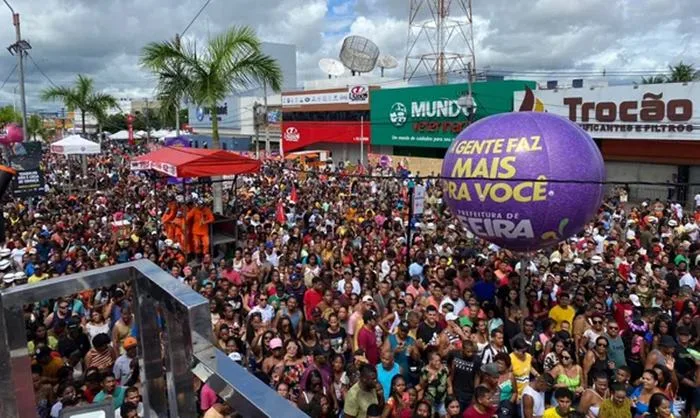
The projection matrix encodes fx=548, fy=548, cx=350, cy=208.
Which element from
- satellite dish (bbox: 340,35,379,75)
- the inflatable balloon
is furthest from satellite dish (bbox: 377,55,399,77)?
the inflatable balloon

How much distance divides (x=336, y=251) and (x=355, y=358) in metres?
4.86

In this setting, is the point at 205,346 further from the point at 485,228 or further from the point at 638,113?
the point at 638,113

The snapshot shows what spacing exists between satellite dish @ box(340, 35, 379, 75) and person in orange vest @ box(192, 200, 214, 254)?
32.0 m

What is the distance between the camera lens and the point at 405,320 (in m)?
6.74

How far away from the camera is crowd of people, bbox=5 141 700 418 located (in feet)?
16.8

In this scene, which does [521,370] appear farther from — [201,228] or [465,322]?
[201,228]

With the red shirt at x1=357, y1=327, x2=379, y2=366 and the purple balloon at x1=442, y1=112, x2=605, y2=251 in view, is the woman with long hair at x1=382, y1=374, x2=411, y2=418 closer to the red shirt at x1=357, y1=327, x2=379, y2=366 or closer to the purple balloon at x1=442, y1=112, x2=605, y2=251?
the red shirt at x1=357, y1=327, x2=379, y2=366

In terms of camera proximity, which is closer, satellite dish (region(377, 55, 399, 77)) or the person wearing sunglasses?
the person wearing sunglasses

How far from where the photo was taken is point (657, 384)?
5.40 meters

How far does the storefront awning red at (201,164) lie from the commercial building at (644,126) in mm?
16736

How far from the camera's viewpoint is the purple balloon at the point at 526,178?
6.36 meters

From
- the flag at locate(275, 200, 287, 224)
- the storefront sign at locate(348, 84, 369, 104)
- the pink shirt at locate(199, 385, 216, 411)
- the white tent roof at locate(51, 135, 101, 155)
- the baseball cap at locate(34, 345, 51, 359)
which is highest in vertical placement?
the storefront sign at locate(348, 84, 369, 104)

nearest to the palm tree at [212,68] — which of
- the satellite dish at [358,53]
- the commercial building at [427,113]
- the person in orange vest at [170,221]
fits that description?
the person in orange vest at [170,221]

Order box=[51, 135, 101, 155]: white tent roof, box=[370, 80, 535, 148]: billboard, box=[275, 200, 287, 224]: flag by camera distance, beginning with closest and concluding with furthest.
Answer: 1. box=[275, 200, 287, 224]: flag
2. box=[51, 135, 101, 155]: white tent roof
3. box=[370, 80, 535, 148]: billboard
